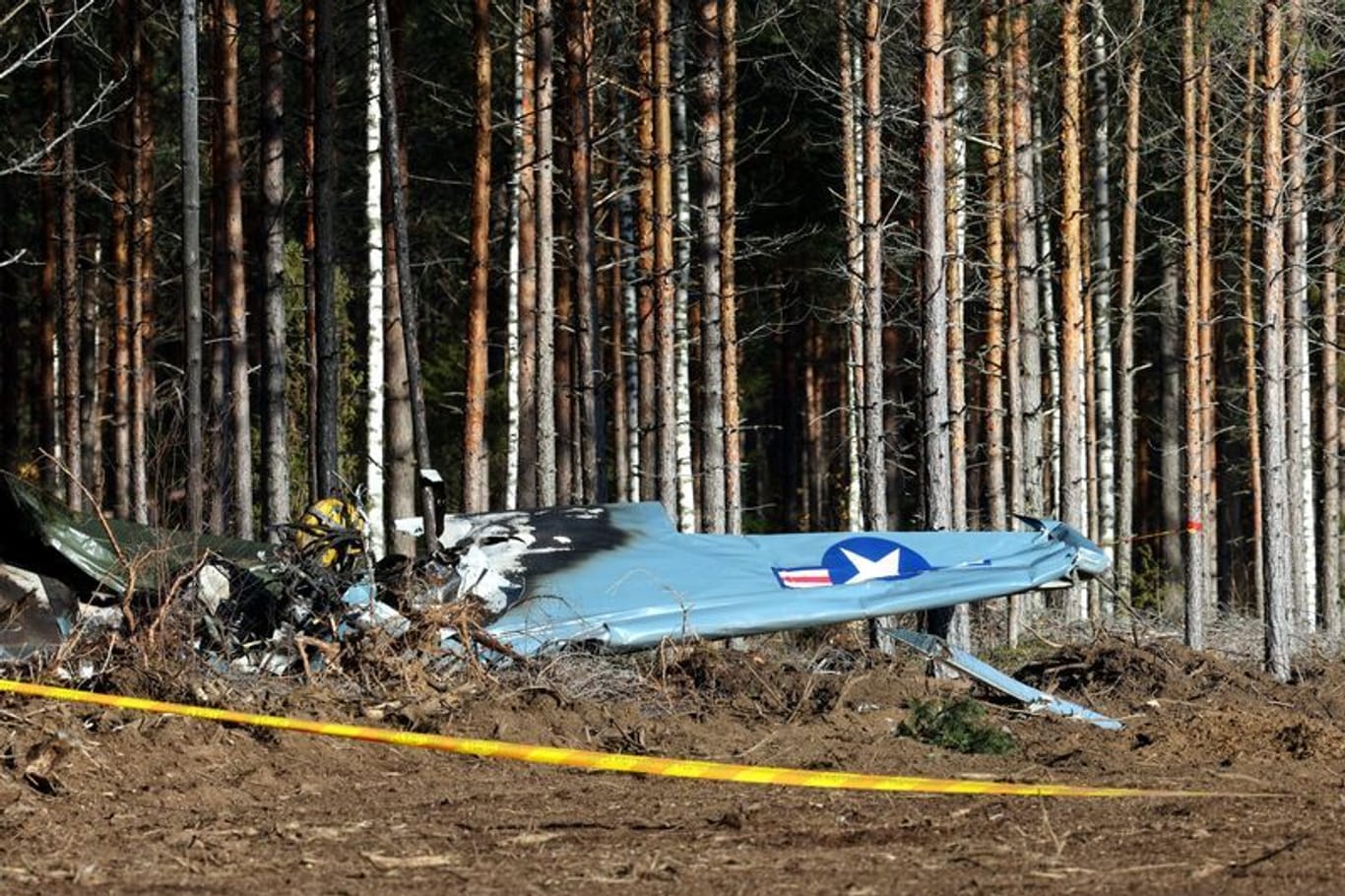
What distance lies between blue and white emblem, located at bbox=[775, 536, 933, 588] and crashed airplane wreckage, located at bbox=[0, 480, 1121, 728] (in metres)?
0.01

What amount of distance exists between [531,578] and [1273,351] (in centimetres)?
899

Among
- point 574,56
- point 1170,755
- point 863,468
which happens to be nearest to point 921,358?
point 863,468

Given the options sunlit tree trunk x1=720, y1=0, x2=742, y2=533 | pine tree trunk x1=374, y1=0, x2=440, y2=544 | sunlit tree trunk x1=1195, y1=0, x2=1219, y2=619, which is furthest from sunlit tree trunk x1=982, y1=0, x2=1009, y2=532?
pine tree trunk x1=374, y1=0, x2=440, y2=544

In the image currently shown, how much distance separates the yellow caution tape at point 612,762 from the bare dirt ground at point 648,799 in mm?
91

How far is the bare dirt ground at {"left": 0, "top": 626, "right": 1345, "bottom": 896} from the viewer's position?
26.3ft

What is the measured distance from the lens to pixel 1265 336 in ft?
62.9

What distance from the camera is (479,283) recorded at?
22.7 meters

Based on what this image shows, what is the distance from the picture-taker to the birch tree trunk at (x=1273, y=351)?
18.9 m

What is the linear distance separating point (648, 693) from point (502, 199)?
21695mm

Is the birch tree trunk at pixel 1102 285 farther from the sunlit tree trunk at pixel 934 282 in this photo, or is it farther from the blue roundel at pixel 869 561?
the blue roundel at pixel 869 561

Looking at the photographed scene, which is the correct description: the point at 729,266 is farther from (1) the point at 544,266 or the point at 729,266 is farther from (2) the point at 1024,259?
(2) the point at 1024,259

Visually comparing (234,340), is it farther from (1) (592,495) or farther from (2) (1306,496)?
(2) (1306,496)

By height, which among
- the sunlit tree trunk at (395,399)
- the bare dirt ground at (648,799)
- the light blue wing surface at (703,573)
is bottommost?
the bare dirt ground at (648,799)

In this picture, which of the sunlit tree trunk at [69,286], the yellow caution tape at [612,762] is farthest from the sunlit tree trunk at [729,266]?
the yellow caution tape at [612,762]
